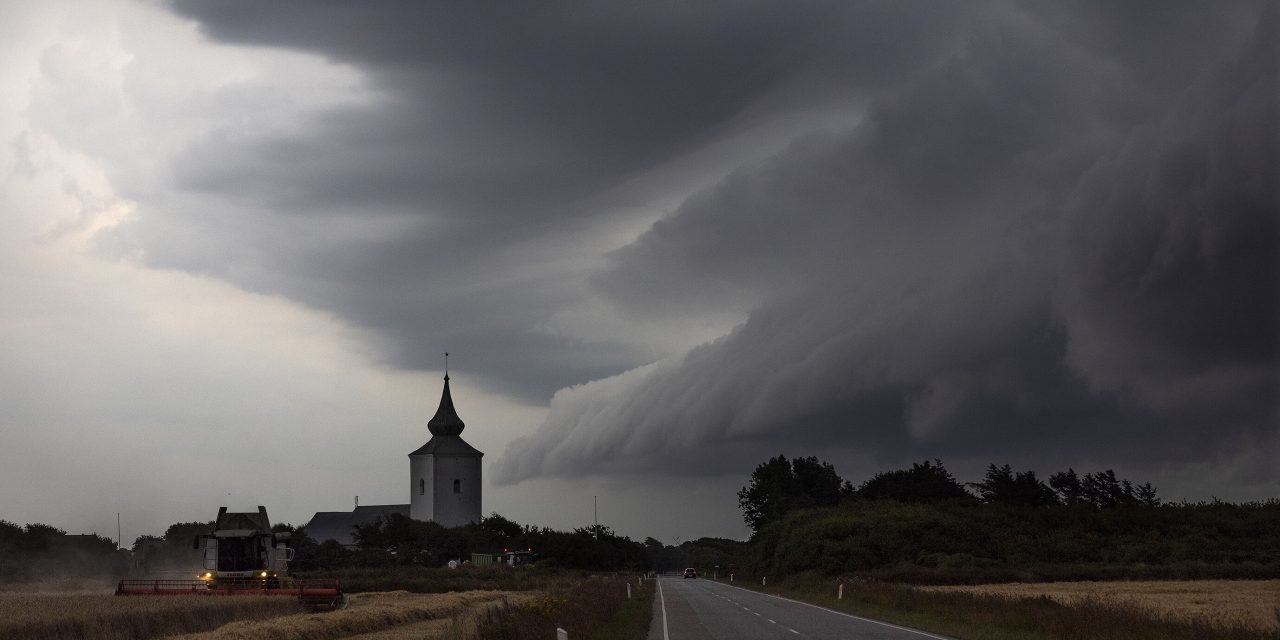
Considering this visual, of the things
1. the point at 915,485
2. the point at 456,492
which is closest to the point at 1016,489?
the point at 915,485

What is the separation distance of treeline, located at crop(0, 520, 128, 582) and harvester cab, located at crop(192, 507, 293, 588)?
41835mm

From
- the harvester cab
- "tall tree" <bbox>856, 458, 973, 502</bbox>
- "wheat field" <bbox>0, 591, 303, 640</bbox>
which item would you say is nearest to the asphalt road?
"wheat field" <bbox>0, 591, 303, 640</bbox>

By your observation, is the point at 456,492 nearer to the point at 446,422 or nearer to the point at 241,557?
the point at 446,422

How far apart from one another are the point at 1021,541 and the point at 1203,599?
55.8 metres

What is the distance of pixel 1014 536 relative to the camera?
10319cm

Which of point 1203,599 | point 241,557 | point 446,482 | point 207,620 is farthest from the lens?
point 446,482

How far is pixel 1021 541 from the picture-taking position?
101m

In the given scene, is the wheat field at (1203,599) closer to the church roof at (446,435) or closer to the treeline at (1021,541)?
the treeline at (1021,541)

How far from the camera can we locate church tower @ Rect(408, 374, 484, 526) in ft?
568

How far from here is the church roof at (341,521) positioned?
7608 inches

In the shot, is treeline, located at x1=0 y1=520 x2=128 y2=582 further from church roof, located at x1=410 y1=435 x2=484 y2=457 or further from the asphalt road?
church roof, located at x1=410 y1=435 x2=484 y2=457

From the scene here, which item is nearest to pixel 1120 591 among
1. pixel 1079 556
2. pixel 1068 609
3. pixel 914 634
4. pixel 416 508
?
pixel 1068 609

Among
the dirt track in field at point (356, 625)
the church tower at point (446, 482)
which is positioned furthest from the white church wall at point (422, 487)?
the dirt track in field at point (356, 625)

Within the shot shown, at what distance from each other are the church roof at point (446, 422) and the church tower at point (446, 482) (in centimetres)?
269
